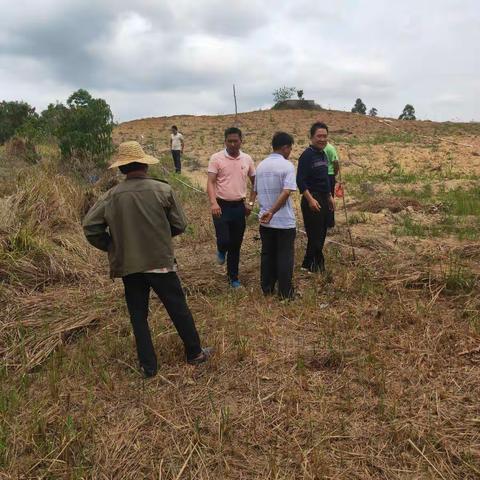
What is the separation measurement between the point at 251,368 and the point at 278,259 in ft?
4.36

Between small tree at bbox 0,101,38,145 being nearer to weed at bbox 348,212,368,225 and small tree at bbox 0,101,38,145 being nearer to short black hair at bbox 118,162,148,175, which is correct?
weed at bbox 348,212,368,225

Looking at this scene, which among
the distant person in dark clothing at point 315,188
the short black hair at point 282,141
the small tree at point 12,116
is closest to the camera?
the short black hair at point 282,141

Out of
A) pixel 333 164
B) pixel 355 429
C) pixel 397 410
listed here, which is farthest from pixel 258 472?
pixel 333 164

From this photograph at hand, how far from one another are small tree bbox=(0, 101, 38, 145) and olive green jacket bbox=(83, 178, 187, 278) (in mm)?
18055

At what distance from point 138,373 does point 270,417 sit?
1.00 metres

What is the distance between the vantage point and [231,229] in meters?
4.73

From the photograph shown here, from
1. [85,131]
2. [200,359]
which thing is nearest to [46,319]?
[200,359]

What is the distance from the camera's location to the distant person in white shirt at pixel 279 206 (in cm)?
411

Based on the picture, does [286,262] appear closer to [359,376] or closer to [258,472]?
[359,376]

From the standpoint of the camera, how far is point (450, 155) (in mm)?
15047

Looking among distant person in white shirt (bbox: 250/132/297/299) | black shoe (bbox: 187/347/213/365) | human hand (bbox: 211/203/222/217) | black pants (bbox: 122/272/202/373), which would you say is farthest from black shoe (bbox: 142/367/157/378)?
human hand (bbox: 211/203/222/217)

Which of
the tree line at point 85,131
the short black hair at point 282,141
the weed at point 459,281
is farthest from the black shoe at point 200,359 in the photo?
the tree line at point 85,131

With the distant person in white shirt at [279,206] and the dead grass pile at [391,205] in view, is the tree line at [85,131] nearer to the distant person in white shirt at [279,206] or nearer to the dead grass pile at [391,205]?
the dead grass pile at [391,205]

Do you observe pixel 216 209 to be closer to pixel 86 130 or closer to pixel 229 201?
pixel 229 201
